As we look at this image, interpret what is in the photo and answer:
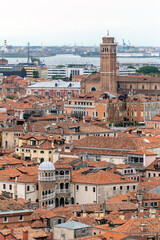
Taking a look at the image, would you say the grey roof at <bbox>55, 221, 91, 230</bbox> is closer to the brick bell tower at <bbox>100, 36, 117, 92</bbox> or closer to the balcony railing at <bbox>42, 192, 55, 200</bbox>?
the balcony railing at <bbox>42, 192, 55, 200</bbox>

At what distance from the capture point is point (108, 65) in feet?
Answer: 409

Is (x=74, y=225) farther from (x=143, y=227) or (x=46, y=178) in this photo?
(x=46, y=178)

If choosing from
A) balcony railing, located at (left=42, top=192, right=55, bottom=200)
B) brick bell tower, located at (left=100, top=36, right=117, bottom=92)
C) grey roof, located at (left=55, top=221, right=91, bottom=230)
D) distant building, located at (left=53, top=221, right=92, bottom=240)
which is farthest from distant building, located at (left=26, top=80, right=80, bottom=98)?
distant building, located at (left=53, top=221, right=92, bottom=240)

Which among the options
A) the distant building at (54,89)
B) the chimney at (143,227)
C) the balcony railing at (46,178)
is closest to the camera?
the chimney at (143,227)

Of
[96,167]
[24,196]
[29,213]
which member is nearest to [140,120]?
[96,167]

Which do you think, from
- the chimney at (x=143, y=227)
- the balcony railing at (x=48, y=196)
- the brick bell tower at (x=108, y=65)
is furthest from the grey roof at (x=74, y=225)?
the brick bell tower at (x=108, y=65)

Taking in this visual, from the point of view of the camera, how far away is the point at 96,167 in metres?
58.5

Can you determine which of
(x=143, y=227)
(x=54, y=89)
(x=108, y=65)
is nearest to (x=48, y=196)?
(x=143, y=227)

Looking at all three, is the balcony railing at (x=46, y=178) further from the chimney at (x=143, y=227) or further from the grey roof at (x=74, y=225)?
the chimney at (x=143, y=227)

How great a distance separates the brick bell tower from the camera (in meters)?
124

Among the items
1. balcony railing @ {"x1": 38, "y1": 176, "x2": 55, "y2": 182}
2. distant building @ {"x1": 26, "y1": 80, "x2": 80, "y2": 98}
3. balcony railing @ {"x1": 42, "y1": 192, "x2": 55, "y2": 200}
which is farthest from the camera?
distant building @ {"x1": 26, "y1": 80, "x2": 80, "y2": 98}

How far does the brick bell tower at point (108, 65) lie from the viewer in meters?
124

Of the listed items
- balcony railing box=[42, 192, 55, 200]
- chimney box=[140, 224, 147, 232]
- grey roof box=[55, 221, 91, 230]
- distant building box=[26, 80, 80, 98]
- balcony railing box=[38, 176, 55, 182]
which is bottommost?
distant building box=[26, 80, 80, 98]

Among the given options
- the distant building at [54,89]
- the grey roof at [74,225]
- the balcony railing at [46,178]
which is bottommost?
the distant building at [54,89]
